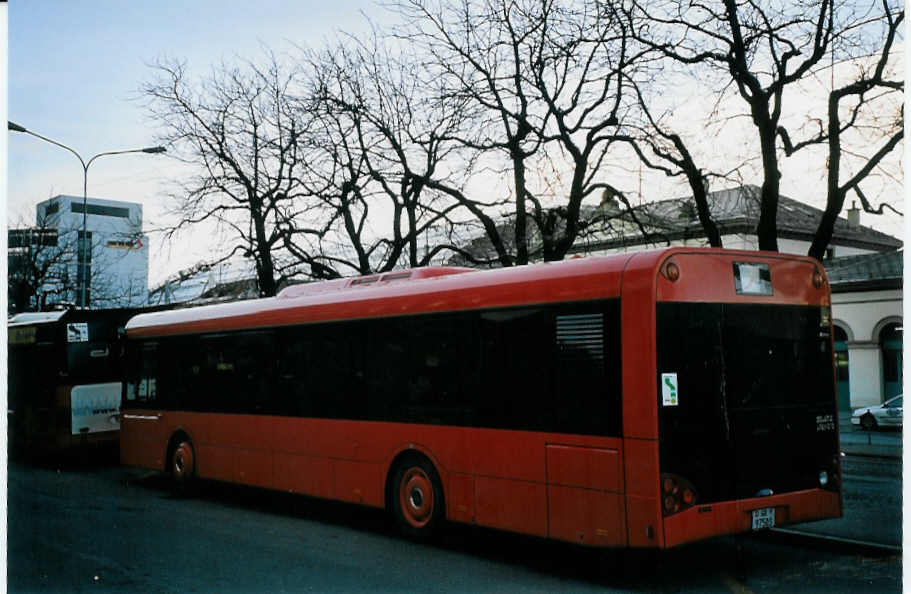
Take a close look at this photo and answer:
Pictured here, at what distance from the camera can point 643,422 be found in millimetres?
7113

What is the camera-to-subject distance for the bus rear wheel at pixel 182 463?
1329cm

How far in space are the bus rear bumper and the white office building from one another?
13.3 m

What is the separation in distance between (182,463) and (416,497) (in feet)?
17.5

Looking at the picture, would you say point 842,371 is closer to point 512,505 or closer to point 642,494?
point 512,505

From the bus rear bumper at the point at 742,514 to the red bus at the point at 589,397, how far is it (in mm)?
16

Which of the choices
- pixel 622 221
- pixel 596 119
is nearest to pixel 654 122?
pixel 596 119

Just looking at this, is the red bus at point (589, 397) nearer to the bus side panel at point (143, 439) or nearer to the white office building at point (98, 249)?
the bus side panel at point (143, 439)

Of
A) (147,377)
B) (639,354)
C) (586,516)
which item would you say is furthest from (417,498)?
(147,377)

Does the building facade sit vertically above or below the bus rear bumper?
above

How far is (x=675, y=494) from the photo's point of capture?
710 centimetres

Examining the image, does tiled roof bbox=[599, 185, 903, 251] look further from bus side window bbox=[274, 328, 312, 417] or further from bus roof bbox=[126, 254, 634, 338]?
bus side window bbox=[274, 328, 312, 417]

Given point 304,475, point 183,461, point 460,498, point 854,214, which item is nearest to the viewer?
point 460,498

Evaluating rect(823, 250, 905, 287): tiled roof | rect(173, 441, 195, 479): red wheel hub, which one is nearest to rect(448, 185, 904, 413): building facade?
rect(823, 250, 905, 287): tiled roof

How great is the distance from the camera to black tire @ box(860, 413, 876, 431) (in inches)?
504
